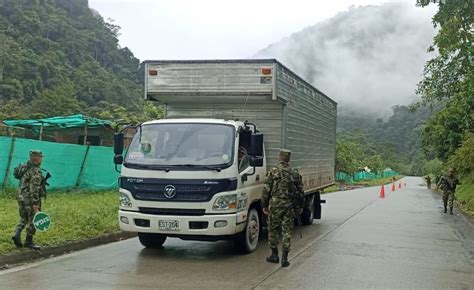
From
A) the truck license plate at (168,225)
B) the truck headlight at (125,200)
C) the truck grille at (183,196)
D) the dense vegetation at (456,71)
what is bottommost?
the truck license plate at (168,225)

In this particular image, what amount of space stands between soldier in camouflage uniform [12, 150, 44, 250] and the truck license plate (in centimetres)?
189

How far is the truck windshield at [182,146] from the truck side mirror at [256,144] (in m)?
0.33

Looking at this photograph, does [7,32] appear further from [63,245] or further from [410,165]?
[410,165]

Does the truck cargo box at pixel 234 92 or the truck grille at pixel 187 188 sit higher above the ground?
the truck cargo box at pixel 234 92

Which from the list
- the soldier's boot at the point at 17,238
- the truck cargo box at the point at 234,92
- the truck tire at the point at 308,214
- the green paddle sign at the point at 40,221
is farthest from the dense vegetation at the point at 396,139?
the soldier's boot at the point at 17,238

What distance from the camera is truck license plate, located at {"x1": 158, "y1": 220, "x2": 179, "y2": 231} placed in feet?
26.4

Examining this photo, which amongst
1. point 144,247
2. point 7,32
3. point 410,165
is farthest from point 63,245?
point 410,165

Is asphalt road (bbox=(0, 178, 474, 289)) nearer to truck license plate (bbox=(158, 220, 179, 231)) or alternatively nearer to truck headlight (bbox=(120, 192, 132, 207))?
truck license plate (bbox=(158, 220, 179, 231))

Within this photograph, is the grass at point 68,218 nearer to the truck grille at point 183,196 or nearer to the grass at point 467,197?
the truck grille at point 183,196

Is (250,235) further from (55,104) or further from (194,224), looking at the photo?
(55,104)

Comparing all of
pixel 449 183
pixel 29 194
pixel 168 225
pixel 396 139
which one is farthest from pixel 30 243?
pixel 396 139

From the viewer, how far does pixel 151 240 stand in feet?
30.8

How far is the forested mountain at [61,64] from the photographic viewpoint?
52219mm

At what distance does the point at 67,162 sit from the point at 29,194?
340 inches
